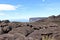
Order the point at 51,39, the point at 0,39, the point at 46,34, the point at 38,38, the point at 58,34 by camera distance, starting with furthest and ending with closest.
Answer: the point at 46,34, the point at 58,34, the point at 51,39, the point at 38,38, the point at 0,39

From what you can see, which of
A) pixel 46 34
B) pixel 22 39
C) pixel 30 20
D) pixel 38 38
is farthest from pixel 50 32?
pixel 30 20

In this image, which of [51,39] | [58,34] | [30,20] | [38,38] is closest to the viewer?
[38,38]

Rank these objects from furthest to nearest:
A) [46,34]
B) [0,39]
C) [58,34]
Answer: [46,34]
[58,34]
[0,39]

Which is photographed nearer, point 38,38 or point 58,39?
point 38,38

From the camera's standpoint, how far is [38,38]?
1261 cm

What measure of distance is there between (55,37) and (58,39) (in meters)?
0.53

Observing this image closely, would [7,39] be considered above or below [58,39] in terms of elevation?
above

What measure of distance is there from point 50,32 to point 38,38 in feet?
17.8

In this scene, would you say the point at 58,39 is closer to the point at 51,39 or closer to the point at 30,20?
the point at 51,39

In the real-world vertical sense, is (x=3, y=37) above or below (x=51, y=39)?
above

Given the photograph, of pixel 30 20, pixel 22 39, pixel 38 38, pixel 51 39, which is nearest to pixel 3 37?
pixel 22 39

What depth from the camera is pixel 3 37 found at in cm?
1021

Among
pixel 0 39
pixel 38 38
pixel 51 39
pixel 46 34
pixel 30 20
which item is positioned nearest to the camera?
pixel 0 39

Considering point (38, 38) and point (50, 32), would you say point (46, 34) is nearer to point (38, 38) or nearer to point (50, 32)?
point (50, 32)
